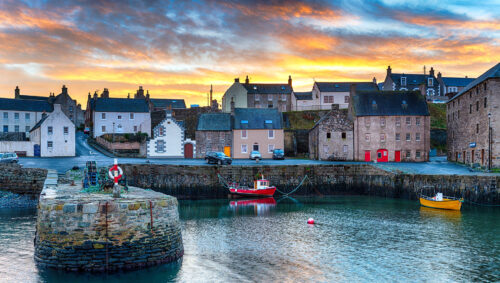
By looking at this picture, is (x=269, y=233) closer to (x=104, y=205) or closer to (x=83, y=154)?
(x=104, y=205)

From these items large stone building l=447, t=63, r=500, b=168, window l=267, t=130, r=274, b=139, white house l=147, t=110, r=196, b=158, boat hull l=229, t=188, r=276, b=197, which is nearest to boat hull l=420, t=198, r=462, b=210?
large stone building l=447, t=63, r=500, b=168

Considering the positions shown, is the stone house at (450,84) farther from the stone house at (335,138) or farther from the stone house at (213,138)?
the stone house at (213,138)

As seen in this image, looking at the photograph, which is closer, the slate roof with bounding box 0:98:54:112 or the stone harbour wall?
the stone harbour wall

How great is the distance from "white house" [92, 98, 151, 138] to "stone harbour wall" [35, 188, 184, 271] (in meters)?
60.4

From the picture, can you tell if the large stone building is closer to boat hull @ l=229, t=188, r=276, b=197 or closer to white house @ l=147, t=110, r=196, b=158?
boat hull @ l=229, t=188, r=276, b=197

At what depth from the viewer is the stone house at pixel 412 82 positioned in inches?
3521

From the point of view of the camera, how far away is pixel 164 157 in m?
61.0

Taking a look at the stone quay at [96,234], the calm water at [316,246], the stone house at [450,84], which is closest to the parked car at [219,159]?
the calm water at [316,246]

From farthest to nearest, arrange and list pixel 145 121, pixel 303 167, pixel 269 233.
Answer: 1. pixel 145 121
2. pixel 303 167
3. pixel 269 233

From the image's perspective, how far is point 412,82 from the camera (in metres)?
90.0

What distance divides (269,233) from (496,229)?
1319 centimetres

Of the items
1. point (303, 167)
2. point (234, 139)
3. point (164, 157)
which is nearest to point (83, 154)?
point (164, 157)

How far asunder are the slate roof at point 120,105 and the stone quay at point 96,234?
62.9 metres

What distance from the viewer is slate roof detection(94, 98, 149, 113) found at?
78062 millimetres
